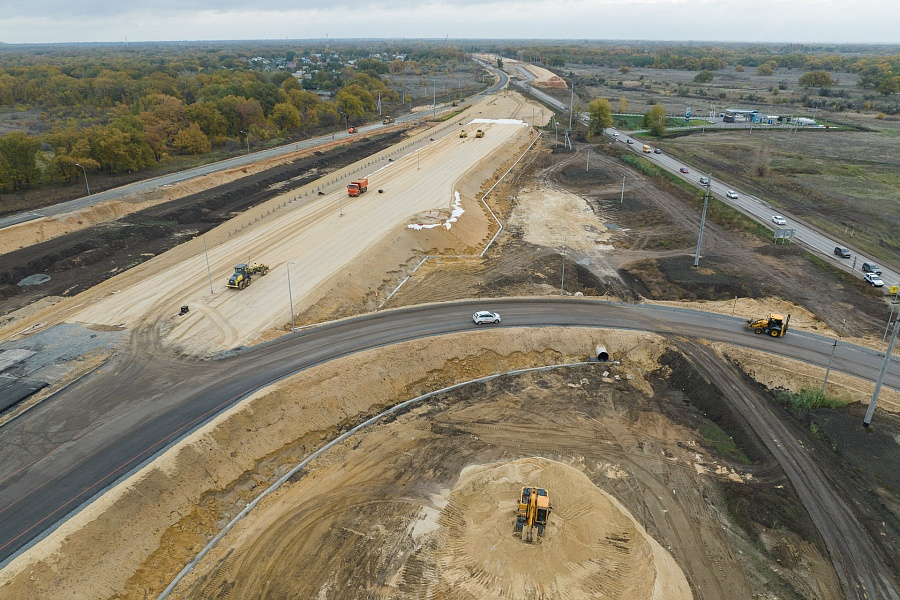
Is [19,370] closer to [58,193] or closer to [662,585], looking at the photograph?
[662,585]

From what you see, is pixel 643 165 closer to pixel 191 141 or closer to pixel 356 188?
pixel 356 188

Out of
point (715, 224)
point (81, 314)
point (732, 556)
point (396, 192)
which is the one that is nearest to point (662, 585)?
point (732, 556)

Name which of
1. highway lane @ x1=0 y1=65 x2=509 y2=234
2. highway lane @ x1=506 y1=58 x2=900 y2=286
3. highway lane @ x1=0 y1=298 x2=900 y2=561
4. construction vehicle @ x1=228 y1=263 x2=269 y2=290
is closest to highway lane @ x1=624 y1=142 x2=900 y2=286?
highway lane @ x1=506 y1=58 x2=900 y2=286

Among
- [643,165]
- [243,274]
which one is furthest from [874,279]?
[243,274]

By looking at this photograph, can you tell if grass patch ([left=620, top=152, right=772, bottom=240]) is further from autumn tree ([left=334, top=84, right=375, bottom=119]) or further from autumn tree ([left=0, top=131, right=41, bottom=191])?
autumn tree ([left=0, top=131, right=41, bottom=191])

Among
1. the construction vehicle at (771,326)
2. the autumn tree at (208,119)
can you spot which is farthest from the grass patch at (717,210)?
the autumn tree at (208,119)

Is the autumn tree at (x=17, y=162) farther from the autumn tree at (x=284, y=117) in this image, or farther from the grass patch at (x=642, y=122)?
the grass patch at (x=642, y=122)
